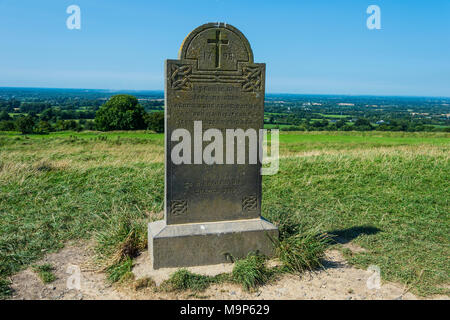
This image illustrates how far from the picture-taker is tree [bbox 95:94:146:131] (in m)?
45.9

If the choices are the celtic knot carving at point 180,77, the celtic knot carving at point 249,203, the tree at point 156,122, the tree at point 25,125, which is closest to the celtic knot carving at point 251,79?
the celtic knot carving at point 180,77

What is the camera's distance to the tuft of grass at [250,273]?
480 centimetres

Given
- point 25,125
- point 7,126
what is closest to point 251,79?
A: point 25,125

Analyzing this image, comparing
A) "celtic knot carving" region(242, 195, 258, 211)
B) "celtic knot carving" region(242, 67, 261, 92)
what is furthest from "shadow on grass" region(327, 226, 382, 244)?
"celtic knot carving" region(242, 67, 261, 92)

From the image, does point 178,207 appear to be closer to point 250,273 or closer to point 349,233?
point 250,273

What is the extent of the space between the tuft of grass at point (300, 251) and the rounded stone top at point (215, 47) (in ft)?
8.86

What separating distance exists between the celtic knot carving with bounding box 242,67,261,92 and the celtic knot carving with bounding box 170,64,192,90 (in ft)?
2.65

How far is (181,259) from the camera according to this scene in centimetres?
527

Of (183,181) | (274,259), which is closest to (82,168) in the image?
(183,181)

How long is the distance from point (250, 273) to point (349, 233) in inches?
113

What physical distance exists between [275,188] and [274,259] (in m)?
4.66

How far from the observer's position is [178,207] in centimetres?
535

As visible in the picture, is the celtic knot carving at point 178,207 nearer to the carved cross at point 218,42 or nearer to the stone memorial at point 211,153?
the stone memorial at point 211,153
